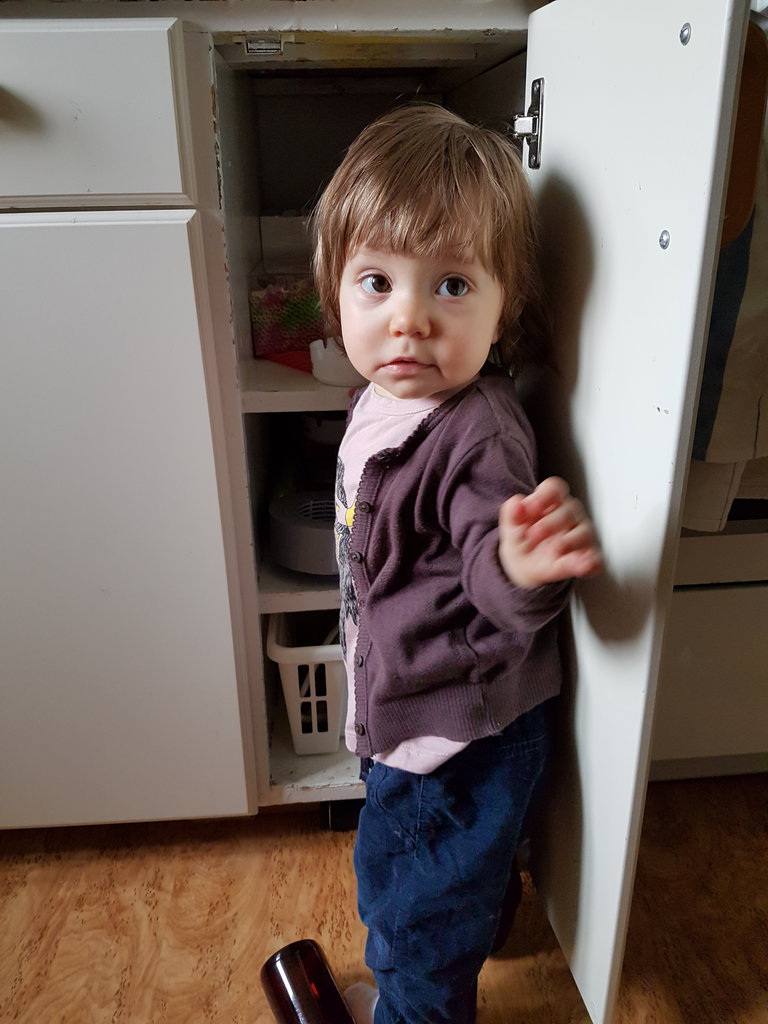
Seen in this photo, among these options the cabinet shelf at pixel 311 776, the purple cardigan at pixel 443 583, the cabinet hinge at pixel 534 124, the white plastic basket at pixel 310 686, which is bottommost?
the cabinet shelf at pixel 311 776

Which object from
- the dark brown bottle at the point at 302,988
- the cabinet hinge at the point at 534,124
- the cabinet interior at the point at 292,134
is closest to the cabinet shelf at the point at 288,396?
the cabinet interior at the point at 292,134

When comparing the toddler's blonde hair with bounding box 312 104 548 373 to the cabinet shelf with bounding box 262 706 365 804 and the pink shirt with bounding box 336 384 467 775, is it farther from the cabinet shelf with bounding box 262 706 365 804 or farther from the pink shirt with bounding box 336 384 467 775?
the cabinet shelf with bounding box 262 706 365 804

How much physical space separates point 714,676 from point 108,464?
73cm

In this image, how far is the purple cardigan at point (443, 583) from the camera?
571 millimetres

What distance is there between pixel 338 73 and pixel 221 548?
2.30ft

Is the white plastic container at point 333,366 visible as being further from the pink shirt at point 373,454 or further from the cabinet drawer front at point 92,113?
the cabinet drawer front at point 92,113

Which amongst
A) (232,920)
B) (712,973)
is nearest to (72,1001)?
(232,920)

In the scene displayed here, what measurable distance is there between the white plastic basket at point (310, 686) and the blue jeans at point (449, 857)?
243 mm

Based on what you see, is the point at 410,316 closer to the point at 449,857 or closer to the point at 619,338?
the point at 619,338

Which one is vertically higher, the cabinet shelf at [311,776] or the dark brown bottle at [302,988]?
the cabinet shelf at [311,776]

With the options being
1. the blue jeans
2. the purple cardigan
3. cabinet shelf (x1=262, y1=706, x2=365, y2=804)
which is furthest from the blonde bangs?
cabinet shelf (x1=262, y1=706, x2=365, y2=804)

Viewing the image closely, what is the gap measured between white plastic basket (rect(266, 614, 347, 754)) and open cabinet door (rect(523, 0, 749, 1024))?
313 millimetres

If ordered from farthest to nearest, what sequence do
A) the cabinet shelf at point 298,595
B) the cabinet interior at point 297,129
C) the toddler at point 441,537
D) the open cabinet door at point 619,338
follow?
1. the cabinet shelf at point 298,595
2. the cabinet interior at point 297,129
3. the toddler at point 441,537
4. the open cabinet door at point 619,338

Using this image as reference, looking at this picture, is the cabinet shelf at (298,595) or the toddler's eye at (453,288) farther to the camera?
the cabinet shelf at (298,595)
